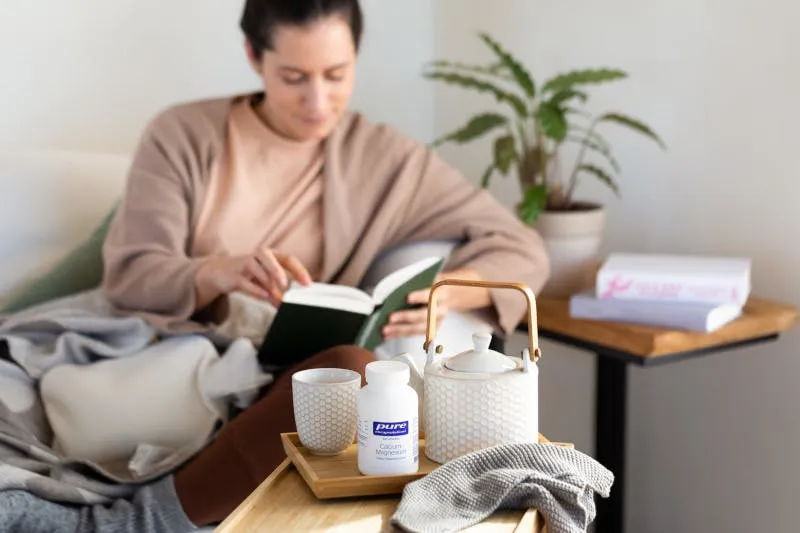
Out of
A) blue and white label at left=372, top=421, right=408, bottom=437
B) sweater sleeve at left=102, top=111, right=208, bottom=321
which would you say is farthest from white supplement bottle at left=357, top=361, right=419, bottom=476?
sweater sleeve at left=102, top=111, right=208, bottom=321

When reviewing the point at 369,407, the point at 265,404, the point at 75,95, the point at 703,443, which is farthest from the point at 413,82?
the point at 369,407

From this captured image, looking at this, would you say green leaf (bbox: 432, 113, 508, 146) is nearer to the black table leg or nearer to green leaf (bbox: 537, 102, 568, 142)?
green leaf (bbox: 537, 102, 568, 142)

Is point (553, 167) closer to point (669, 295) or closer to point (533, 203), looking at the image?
point (533, 203)

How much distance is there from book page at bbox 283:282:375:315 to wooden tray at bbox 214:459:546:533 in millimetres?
441

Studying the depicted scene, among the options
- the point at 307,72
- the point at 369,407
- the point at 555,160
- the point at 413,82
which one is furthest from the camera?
the point at 413,82

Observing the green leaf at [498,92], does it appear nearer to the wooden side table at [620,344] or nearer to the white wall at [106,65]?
the wooden side table at [620,344]

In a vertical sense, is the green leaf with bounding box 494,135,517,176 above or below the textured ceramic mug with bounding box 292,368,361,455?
above

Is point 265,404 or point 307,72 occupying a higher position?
point 307,72

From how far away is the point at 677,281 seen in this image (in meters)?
1.67

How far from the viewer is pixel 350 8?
1.70 meters

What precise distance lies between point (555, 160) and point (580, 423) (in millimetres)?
665

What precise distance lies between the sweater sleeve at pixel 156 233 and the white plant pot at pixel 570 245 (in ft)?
2.14

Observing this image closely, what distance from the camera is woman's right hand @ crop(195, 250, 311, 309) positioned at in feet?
4.79

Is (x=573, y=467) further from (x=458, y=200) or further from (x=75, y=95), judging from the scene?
(x=75, y=95)
